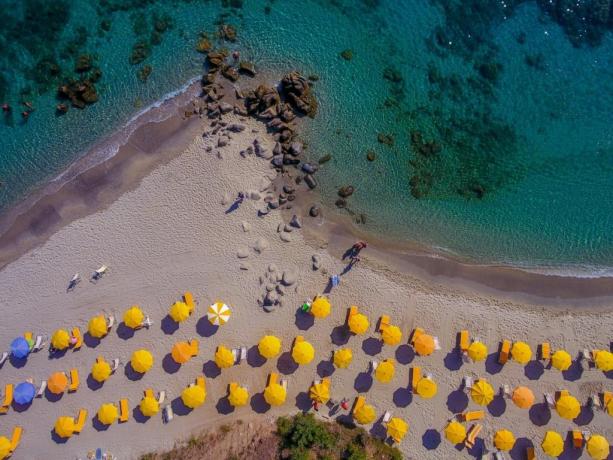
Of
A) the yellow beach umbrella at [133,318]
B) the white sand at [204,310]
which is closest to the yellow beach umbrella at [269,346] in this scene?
the white sand at [204,310]

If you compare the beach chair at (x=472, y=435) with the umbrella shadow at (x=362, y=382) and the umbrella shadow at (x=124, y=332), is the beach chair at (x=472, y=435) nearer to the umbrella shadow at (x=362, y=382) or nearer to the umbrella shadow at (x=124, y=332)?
the umbrella shadow at (x=362, y=382)

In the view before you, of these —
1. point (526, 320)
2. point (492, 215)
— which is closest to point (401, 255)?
point (492, 215)

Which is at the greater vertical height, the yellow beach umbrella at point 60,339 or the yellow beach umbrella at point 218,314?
the yellow beach umbrella at point 218,314

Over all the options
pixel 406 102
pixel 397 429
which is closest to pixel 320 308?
pixel 397 429

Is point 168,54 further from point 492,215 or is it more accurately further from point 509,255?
point 509,255

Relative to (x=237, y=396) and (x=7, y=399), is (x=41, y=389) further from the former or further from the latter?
(x=237, y=396)

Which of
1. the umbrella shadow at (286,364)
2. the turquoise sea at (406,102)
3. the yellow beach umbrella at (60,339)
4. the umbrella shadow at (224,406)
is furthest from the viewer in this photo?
the turquoise sea at (406,102)

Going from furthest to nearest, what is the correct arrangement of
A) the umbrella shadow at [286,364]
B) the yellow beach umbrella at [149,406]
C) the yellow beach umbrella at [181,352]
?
the umbrella shadow at [286,364], the yellow beach umbrella at [181,352], the yellow beach umbrella at [149,406]

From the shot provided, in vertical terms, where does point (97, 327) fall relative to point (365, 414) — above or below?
above
